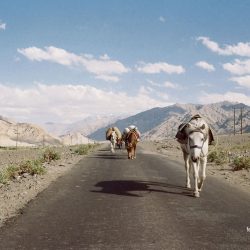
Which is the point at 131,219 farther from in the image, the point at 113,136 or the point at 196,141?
the point at 113,136

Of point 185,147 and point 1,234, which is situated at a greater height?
point 185,147

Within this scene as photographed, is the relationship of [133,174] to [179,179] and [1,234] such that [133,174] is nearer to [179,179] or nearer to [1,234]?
[179,179]

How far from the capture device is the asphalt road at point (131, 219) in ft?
23.3

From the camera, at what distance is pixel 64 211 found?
9.69 meters

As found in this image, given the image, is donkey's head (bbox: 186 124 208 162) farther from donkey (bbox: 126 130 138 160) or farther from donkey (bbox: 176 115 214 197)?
donkey (bbox: 126 130 138 160)

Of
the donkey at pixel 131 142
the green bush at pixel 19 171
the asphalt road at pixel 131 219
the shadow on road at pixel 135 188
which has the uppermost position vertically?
the donkey at pixel 131 142

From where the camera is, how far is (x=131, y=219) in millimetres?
8812

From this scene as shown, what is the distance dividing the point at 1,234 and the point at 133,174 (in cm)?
1048

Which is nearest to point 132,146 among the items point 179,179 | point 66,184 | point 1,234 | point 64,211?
point 179,179

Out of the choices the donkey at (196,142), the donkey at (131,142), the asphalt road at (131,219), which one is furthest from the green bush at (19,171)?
the donkey at (131,142)

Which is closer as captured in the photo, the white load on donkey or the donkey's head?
the donkey's head

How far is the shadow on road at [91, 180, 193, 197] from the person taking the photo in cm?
1254

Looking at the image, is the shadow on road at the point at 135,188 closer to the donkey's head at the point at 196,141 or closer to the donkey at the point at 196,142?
the donkey at the point at 196,142

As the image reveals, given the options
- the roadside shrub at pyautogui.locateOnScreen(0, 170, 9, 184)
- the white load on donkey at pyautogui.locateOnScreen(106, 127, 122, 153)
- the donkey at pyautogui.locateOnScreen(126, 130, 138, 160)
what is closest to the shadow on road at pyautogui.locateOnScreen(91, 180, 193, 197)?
the roadside shrub at pyautogui.locateOnScreen(0, 170, 9, 184)
